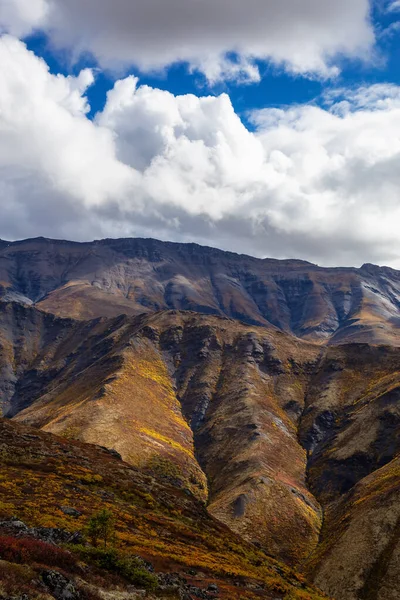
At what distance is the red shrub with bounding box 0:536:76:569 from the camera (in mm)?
25859

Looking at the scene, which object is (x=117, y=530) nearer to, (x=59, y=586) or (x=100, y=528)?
(x=100, y=528)

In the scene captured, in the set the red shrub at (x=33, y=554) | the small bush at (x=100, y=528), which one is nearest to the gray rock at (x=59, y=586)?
the red shrub at (x=33, y=554)

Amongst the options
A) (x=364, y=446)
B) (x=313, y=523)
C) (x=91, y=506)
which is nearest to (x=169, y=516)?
(x=91, y=506)

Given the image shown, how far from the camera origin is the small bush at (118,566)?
33156mm

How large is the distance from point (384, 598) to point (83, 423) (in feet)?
359

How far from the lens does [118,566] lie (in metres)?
33.8

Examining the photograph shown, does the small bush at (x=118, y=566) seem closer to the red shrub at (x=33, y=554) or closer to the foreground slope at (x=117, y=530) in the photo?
the foreground slope at (x=117, y=530)

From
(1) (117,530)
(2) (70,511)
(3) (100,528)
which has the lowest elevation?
(1) (117,530)

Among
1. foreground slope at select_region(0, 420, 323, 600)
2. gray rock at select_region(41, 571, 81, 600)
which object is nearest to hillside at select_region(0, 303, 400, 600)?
foreground slope at select_region(0, 420, 323, 600)

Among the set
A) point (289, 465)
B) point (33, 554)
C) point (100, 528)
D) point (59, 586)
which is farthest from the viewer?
point (289, 465)

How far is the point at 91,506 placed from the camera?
230 feet

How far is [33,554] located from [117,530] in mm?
38358

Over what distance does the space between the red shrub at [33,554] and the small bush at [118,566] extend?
168 inches

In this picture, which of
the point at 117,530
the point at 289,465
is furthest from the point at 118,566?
the point at 289,465
